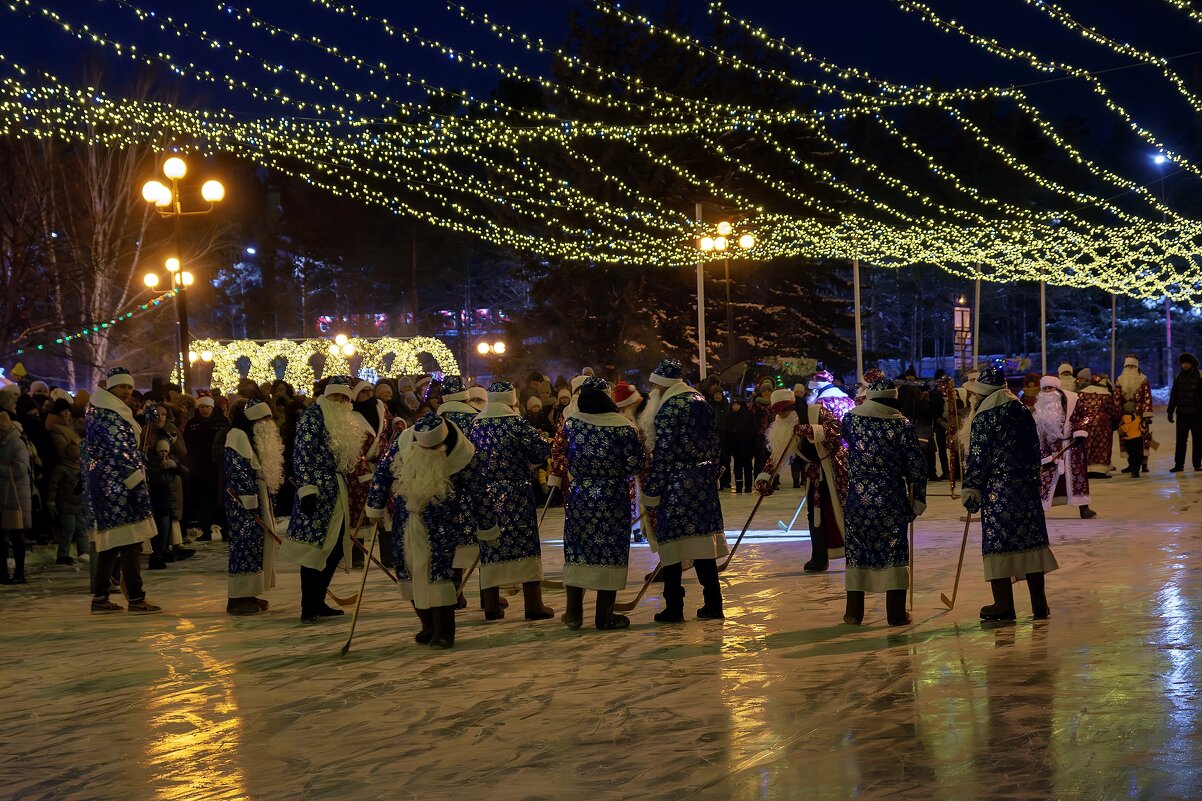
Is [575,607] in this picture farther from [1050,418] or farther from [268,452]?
[1050,418]

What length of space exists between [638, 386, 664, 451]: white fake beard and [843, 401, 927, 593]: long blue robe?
52.0 inches

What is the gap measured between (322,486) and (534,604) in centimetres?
169

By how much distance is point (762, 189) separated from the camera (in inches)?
1801

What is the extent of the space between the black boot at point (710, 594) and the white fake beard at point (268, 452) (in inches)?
131

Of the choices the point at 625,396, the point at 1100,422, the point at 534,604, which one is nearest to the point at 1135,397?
the point at 1100,422

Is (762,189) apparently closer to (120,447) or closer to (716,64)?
(716,64)

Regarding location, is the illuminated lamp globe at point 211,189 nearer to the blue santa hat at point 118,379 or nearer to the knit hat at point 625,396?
the blue santa hat at point 118,379

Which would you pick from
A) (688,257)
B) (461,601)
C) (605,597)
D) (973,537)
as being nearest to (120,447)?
(461,601)

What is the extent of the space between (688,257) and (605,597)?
2630 cm

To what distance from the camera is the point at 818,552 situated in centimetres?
1146

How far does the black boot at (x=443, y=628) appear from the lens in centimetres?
839

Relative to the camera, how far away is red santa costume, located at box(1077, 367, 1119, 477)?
1916 centimetres

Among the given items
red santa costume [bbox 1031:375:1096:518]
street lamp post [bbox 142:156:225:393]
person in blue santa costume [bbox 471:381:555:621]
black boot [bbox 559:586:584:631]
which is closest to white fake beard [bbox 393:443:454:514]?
person in blue santa costume [bbox 471:381:555:621]

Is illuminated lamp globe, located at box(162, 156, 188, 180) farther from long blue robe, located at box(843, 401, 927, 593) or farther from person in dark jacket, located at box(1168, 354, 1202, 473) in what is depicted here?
person in dark jacket, located at box(1168, 354, 1202, 473)
